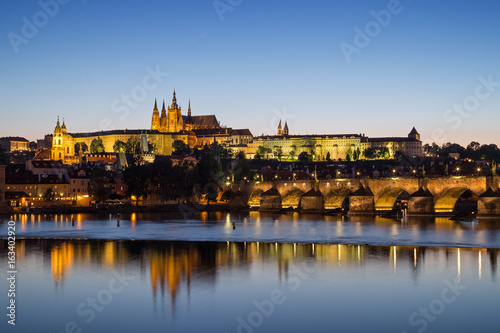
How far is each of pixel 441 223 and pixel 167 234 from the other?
870 inches

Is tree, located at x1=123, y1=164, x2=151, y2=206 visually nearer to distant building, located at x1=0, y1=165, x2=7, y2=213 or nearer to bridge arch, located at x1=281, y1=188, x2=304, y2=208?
distant building, located at x1=0, y1=165, x2=7, y2=213

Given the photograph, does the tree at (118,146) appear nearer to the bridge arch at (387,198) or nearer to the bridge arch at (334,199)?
the bridge arch at (334,199)

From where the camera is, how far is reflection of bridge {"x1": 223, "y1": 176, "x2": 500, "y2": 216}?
54375 mm

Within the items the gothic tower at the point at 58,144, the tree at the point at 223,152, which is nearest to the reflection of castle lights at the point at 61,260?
the gothic tower at the point at 58,144

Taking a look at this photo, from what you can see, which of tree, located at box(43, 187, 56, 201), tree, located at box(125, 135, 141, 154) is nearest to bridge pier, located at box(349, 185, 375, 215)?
tree, located at box(43, 187, 56, 201)

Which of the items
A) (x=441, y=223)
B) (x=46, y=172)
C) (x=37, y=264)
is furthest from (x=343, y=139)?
(x=37, y=264)

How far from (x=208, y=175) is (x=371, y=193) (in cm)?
2175

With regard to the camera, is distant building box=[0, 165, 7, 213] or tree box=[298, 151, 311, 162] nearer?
distant building box=[0, 165, 7, 213]

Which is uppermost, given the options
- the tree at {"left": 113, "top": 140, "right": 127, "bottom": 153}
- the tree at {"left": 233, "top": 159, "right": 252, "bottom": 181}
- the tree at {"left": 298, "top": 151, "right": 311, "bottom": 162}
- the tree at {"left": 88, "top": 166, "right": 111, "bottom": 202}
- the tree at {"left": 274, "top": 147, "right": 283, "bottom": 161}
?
the tree at {"left": 113, "top": 140, "right": 127, "bottom": 153}

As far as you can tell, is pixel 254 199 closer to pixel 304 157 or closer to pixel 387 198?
pixel 387 198

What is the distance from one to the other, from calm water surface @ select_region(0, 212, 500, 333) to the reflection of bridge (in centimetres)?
958

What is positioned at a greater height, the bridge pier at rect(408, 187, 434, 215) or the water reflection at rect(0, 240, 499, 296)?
the bridge pier at rect(408, 187, 434, 215)

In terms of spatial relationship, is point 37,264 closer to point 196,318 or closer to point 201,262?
point 201,262

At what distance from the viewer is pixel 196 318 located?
20594 mm
